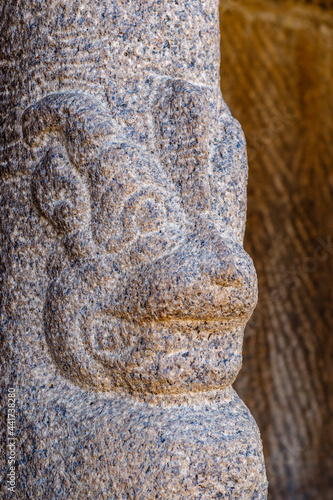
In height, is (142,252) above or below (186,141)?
below

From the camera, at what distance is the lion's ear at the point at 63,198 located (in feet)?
2.97

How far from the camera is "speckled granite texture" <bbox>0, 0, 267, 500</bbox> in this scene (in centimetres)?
83

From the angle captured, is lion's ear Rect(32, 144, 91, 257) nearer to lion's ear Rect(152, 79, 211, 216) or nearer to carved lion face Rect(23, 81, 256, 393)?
carved lion face Rect(23, 81, 256, 393)

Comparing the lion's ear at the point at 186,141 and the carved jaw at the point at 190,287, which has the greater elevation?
the lion's ear at the point at 186,141

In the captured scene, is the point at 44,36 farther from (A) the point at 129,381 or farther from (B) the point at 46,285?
(A) the point at 129,381

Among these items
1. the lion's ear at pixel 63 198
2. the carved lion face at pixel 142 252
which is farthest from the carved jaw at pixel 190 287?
the lion's ear at pixel 63 198

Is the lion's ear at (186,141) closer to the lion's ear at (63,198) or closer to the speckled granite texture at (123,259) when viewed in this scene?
the speckled granite texture at (123,259)

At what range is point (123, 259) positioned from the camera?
875 millimetres

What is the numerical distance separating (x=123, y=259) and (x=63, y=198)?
138mm

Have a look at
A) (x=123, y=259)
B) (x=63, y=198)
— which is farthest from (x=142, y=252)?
(x=63, y=198)

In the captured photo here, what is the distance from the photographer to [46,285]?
36.9 inches

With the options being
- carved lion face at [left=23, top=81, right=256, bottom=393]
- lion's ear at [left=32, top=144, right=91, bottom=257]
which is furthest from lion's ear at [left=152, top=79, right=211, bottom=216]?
lion's ear at [left=32, top=144, right=91, bottom=257]

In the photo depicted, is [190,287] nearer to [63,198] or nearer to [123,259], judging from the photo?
[123,259]

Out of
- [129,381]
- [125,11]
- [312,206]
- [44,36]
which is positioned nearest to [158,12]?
[125,11]
